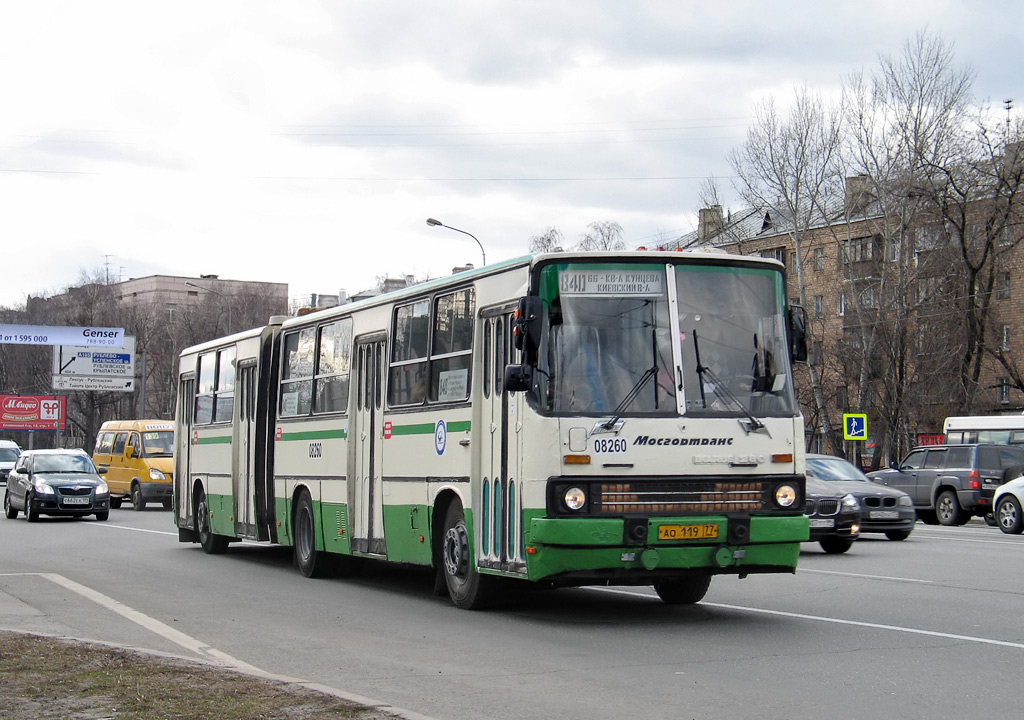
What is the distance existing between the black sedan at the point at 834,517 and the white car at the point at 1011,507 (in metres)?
8.99

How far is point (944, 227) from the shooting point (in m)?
54.4

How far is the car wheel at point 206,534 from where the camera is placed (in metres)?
21.6

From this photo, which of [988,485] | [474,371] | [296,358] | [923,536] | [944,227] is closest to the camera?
[474,371]

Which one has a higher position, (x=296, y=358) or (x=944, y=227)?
(x=944, y=227)

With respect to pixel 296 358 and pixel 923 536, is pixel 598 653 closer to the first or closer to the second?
pixel 296 358

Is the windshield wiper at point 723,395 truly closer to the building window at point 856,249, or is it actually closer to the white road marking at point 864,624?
the white road marking at point 864,624

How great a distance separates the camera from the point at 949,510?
33438 millimetres

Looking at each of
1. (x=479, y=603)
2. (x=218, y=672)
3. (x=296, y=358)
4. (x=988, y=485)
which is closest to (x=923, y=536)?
(x=988, y=485)

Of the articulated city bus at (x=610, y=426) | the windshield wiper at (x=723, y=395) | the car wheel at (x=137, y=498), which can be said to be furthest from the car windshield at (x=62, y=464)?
the windshield wiper at (x=723, y=395)

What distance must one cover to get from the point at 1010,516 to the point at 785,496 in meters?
18.9

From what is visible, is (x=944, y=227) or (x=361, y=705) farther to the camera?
(x=944, y=227)

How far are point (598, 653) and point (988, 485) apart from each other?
24.8 m

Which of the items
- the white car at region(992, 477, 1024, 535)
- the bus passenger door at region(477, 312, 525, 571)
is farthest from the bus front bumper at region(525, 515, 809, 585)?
the white car at region(992, 477, 1024, 535)

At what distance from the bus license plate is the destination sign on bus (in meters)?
1.95
